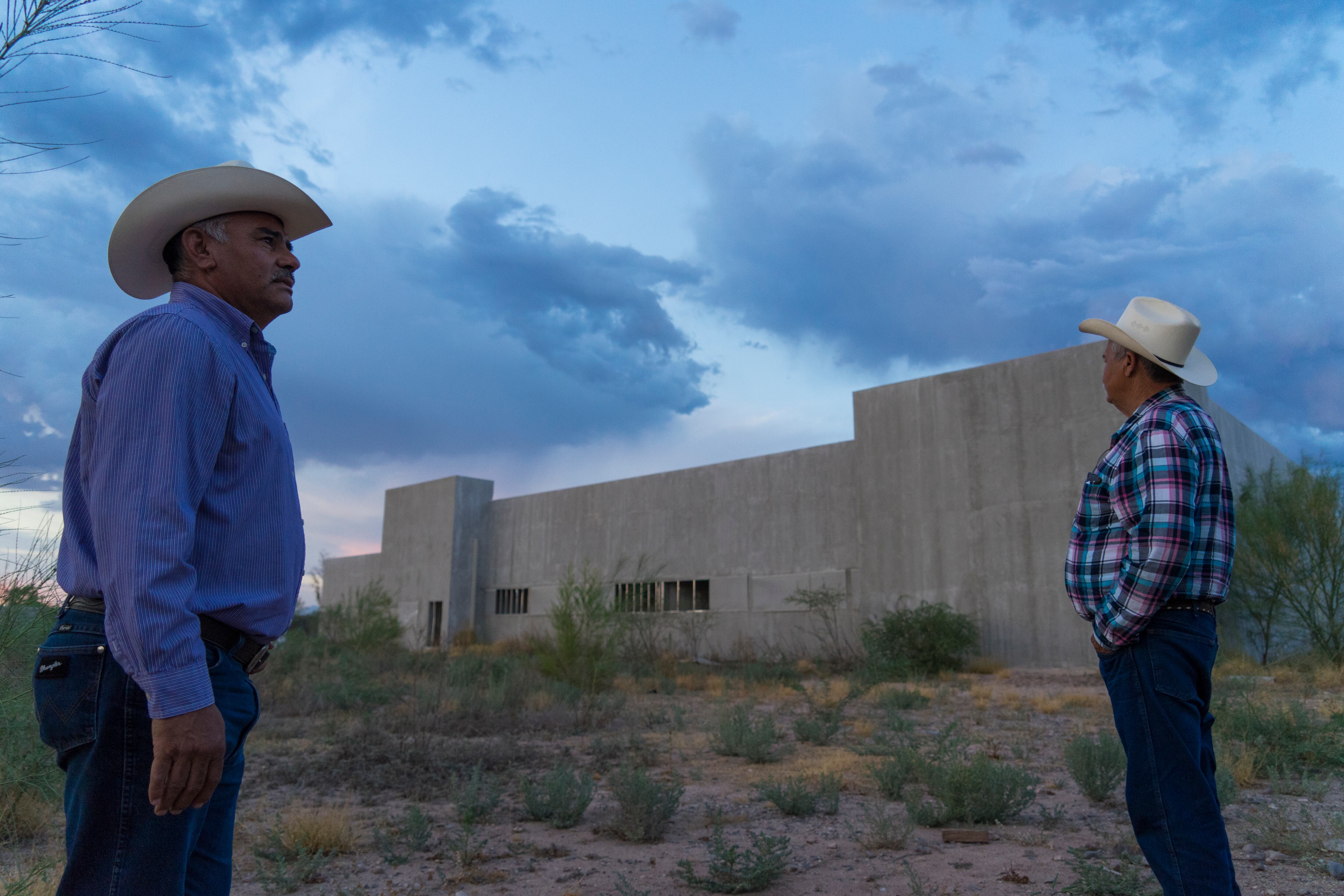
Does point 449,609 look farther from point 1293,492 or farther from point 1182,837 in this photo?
point 1182,837

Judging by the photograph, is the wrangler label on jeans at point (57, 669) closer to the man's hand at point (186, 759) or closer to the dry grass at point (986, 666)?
the man's hand at point (186, 759)

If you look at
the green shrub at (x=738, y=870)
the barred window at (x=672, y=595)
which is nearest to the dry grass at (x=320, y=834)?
the green shrub at (x=738, y=870)

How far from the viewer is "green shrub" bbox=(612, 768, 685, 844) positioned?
15.1ft

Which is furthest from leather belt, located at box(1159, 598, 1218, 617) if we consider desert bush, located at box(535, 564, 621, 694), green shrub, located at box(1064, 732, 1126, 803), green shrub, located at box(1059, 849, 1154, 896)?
desert bush, located at box(535, 564, 621, 694)

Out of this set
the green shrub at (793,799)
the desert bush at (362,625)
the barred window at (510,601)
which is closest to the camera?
the green shrub at (793,799)

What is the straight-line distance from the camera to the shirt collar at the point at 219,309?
6.08ft

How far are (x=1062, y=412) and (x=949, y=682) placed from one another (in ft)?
18.0

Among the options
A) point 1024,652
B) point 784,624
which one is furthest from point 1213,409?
point 784,624

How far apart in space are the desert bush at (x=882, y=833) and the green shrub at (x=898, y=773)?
0.82 metres

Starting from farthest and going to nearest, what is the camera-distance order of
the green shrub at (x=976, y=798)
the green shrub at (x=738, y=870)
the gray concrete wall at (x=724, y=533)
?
the gray concrete wall at (x=724, y=533)
the green shrub at (x=976, y=798)
the green shrub at (x=738, y=870)

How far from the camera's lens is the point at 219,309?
6.19 feet

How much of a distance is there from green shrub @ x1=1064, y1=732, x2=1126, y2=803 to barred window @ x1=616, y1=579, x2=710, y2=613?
15.3 m

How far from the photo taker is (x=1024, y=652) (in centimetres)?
1537

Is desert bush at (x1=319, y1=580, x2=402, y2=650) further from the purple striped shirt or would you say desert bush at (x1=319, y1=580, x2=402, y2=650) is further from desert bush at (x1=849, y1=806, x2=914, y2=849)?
the purple striped shirt
